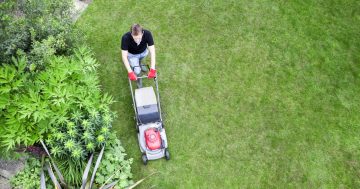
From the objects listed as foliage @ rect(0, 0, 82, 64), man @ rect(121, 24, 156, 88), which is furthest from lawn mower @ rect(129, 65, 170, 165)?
foliage @ rect(0, 0, 82, 64)

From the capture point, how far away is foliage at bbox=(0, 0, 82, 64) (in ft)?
16.3

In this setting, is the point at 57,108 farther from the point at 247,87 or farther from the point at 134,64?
the point at 247,87

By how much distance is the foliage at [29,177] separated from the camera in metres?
5.00

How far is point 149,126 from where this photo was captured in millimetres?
5715

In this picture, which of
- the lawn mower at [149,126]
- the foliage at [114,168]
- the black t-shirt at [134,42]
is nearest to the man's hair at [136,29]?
the black t-shirt at [134,42]

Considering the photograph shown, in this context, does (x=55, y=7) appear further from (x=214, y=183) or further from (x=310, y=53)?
(x=310, y=53)

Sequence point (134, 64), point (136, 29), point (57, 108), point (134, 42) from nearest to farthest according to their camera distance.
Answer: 1. point (57, 108)
2. point (136, 29)
3. point (134, 42)
4. point (134, 64)

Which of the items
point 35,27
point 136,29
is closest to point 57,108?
point 35,27

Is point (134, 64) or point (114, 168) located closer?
point (114, 168)

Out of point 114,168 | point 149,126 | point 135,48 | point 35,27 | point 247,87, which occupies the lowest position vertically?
point 114,168

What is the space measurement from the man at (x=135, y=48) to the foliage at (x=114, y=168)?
1.12 m

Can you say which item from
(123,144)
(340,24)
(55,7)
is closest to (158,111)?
(123,144)

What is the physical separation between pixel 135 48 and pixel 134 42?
0.13 meters

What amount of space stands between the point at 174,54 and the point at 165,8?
1116mm
